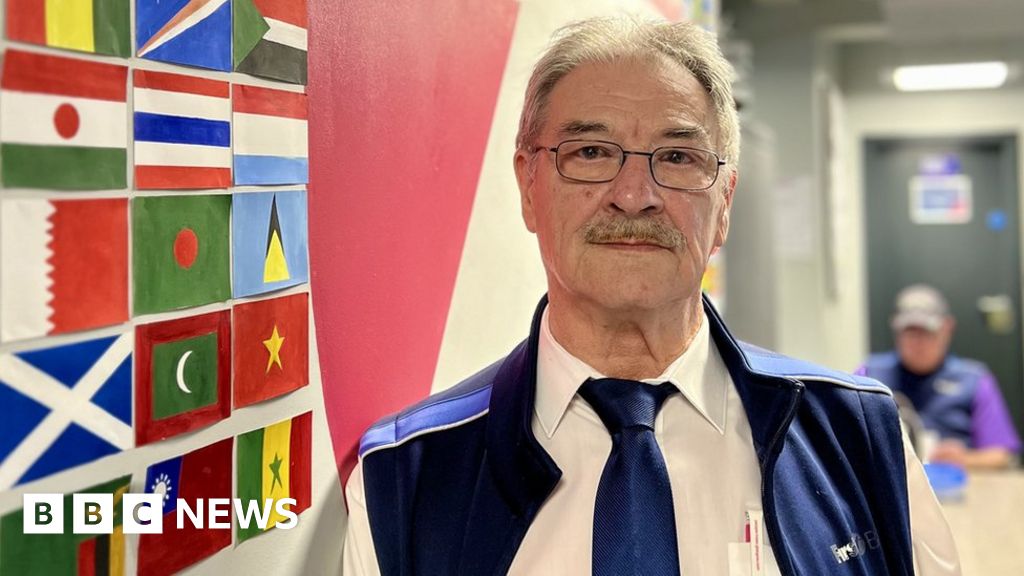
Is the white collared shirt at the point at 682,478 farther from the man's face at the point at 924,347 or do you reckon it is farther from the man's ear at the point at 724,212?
the man's face at the point at 924,347

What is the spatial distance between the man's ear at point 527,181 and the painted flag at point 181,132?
1.52ft

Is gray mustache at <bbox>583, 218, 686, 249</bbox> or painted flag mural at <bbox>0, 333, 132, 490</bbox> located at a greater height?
gray mustache at <bbox>583, 218, 686, 249</bbox>

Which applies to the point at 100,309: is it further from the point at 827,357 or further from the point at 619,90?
the point at 827,357

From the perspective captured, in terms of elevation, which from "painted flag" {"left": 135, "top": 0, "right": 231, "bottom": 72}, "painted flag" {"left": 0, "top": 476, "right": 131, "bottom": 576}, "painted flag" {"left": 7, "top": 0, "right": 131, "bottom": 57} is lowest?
"painted flag" {"left": 0, "top": 476, "right": 131, "bottom": 576}

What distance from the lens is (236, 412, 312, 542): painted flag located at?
107 centimetres

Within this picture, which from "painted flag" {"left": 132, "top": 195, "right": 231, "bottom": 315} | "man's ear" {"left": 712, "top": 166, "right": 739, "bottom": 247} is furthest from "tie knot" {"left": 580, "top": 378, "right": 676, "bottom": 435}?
"painted flag" {"left": 132, "top": 195, "right": 231, "bottom": 315}

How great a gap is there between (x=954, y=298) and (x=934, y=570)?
20.6 feet

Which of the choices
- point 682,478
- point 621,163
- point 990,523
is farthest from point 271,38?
point 990,523

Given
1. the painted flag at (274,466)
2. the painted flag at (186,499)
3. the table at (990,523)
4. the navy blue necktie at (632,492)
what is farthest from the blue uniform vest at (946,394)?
the painted flag at (186,499)

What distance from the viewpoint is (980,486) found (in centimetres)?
359

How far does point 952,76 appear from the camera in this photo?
22.1 ft

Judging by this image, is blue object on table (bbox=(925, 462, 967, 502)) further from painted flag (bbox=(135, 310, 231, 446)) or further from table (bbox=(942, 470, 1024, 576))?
painted flag (bbox=(135, 310, 231, 446))

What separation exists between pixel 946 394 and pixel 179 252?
4052 mm

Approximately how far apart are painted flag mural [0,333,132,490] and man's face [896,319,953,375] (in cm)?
404
